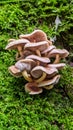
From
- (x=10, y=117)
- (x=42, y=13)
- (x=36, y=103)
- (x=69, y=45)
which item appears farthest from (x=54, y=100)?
(x=42, y=13)

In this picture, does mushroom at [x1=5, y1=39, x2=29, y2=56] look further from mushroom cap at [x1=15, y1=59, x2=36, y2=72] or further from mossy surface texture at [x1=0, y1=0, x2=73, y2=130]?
mossy surface texture at [x1=0, y1=0, x2=73, y2=130]

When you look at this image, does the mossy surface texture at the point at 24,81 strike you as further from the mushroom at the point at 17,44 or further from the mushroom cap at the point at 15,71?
the mushroom at the point at 17,44

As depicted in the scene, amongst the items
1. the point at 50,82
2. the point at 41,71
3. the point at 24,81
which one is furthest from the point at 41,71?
the point at 24,81

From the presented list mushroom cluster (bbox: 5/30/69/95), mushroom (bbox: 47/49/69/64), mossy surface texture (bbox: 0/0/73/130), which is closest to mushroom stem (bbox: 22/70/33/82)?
mushroom cluster (bbox: 5/30/69/95)

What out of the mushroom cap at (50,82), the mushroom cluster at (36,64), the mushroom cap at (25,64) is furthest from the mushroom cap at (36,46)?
the mushroom cap at (50,82)

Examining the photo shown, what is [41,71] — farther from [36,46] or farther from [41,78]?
[36,46]

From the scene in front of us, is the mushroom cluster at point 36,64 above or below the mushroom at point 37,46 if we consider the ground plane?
below
